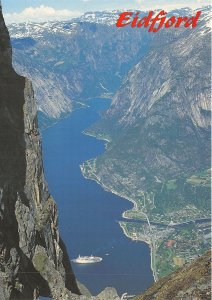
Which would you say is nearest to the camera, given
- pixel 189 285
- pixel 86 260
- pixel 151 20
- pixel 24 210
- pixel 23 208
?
pixel 189 285

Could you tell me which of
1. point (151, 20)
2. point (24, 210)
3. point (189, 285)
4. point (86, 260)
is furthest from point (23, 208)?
point (86, 260)

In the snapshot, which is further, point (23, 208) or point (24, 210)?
point (24, 210)

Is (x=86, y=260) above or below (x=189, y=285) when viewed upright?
above

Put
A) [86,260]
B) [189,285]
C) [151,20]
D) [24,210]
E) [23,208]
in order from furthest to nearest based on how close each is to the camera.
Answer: [86,260] → [151,20] → [24,210] → [23,208] → [189,285]

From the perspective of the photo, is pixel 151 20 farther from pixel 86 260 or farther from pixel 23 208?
pixel 86 260

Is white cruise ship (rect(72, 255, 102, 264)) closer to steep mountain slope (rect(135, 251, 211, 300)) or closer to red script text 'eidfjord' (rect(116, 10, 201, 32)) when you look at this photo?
red script text 'eidfjord' (rect(116, 10, 201, 32))

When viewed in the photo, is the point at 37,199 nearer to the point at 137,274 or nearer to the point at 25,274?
the point at 25,274

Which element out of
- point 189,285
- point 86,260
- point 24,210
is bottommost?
point 189,285
